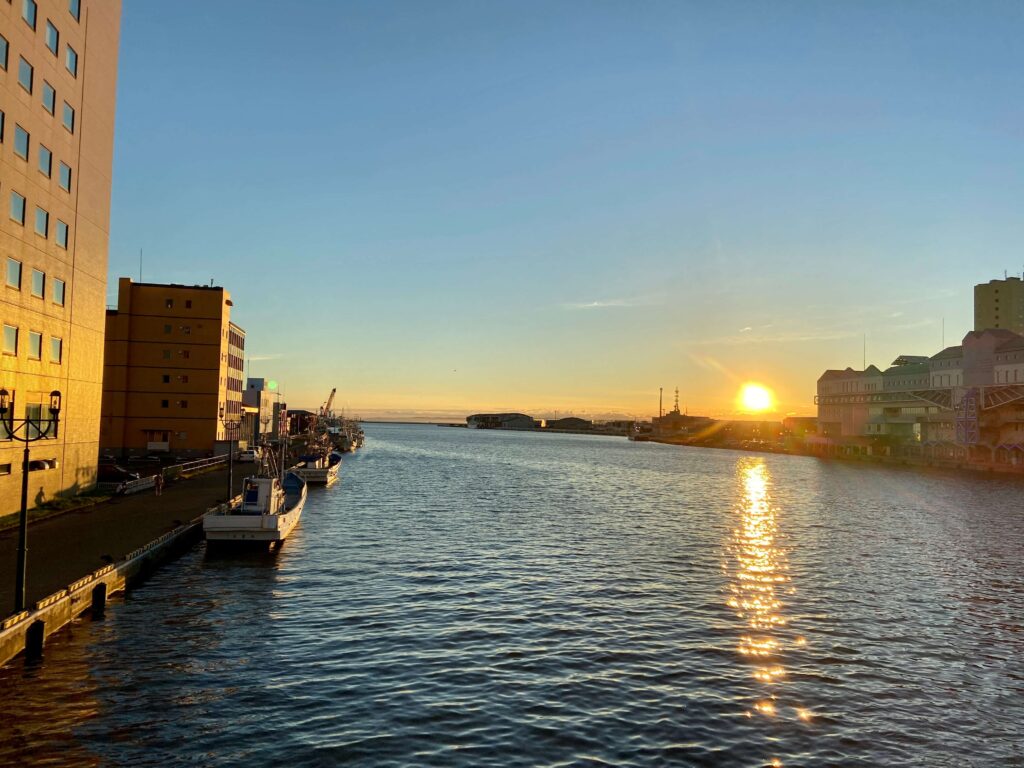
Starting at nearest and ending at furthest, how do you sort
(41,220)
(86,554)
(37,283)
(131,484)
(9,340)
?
(86,554), (9,340), (37,283), (41,220), (131,484)

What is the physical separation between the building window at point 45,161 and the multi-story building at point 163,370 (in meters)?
50.5

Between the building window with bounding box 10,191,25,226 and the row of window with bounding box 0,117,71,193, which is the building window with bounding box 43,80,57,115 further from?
the building window with bounding box 10,191,25,226

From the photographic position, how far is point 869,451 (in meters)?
157

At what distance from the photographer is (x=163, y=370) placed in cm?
8994

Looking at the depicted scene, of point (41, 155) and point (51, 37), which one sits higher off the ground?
point (51, 37)

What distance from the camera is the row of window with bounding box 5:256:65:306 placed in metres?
38.0

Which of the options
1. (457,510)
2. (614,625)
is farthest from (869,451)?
(614,625)

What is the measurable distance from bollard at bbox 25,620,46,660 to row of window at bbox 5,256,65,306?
2458cm

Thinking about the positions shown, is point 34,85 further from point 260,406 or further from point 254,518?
point 260,406

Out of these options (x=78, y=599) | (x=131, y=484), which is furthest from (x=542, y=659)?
(x=131, y=484)

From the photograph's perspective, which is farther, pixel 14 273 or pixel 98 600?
pixel 14 273

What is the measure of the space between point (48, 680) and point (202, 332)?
79.4m

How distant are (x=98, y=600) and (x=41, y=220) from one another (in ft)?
87.2

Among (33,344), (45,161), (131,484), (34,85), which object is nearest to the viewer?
(34,85)
